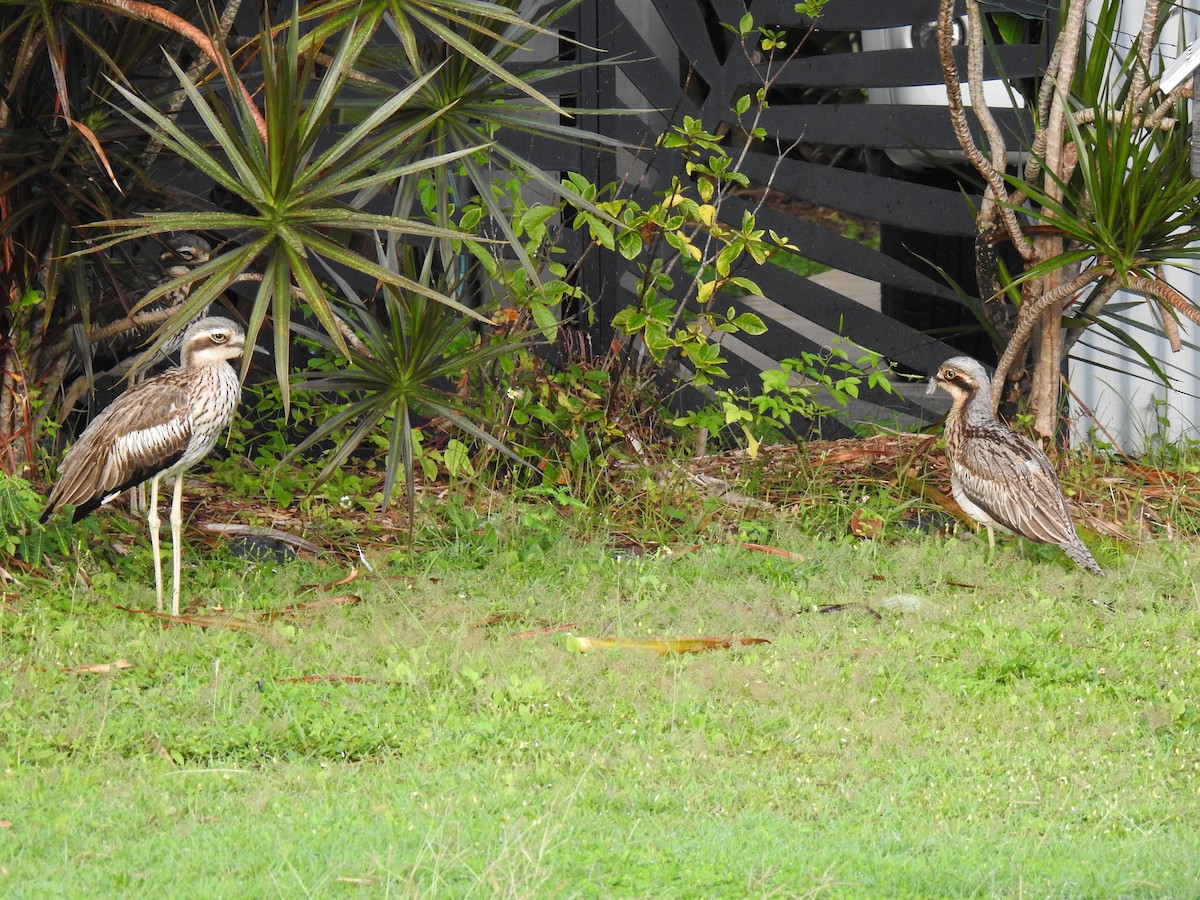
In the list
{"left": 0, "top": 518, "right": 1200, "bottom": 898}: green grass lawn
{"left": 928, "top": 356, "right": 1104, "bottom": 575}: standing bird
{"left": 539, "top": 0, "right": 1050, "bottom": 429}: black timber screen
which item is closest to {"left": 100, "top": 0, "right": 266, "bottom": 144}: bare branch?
{"left": 0, "top": 518, "right": 1200, "bottom": 898}: green grass lawn

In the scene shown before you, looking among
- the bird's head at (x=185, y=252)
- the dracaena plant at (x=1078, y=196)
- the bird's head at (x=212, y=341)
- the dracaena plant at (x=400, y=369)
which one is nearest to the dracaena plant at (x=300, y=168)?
the bird's head at (x=212, y=341)

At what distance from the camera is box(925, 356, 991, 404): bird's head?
760 cm

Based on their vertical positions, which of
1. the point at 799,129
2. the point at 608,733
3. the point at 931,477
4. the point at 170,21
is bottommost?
the point at 608,733

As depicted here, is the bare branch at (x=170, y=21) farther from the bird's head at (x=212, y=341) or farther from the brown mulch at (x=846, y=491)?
the brown mulch at (x=846, y=491)

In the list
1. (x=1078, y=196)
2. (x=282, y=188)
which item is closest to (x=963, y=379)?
(x=1078, y=196)

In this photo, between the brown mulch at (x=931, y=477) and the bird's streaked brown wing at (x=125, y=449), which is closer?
the bird's streaked brown wing at (x=125, y=449)

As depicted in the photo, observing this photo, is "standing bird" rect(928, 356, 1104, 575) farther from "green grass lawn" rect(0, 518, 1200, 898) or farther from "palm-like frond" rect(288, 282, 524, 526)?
"palm-like frond" rect(288, 282, 524, 526)

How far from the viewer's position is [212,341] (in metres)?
6.47

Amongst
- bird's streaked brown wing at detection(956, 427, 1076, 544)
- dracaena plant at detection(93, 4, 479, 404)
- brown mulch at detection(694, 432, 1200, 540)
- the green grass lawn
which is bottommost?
the green grass lawn

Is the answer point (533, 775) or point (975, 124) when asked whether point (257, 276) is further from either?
point (975, 124)

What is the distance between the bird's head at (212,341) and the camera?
6.45 meters

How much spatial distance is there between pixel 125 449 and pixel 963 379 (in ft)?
13.5

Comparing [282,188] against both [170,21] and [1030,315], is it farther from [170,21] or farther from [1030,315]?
[1030,315]

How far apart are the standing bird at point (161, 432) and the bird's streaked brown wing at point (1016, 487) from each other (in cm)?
351
